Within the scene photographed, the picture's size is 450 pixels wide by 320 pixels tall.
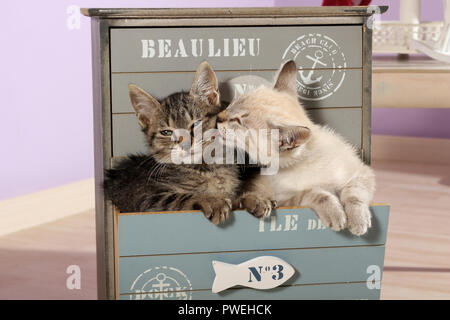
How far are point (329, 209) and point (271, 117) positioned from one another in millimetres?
154

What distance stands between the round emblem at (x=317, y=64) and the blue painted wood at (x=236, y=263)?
0.79 ft

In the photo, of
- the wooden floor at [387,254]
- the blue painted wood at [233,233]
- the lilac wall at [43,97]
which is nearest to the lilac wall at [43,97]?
the lilac wall at [43,97]

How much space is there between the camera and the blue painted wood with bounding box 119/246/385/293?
2.80 feet

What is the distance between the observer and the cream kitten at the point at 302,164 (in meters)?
0.88

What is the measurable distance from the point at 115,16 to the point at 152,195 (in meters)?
0.25

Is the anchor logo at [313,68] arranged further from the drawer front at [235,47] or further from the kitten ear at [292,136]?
the kitten ear at [292,136]

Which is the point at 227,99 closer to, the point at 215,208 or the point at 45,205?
the point at 215,208

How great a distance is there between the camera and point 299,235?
87cm

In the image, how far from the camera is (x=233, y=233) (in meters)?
0.86

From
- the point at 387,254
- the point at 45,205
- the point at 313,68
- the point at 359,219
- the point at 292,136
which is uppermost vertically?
the point at 313,68

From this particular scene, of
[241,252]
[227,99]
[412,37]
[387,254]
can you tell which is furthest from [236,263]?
[412,37]

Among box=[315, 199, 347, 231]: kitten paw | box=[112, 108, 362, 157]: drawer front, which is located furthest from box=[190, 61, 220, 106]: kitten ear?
box=[315, 199, 347, 231]: kitten paw

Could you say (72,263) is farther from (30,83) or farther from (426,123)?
(426,123)

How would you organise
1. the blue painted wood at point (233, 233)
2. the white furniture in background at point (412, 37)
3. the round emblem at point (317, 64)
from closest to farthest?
1. the blue painted wood at point (233, 233)
2. the round emblem at point (317, 64)
3. the white furniture in background at point (412, 37)
